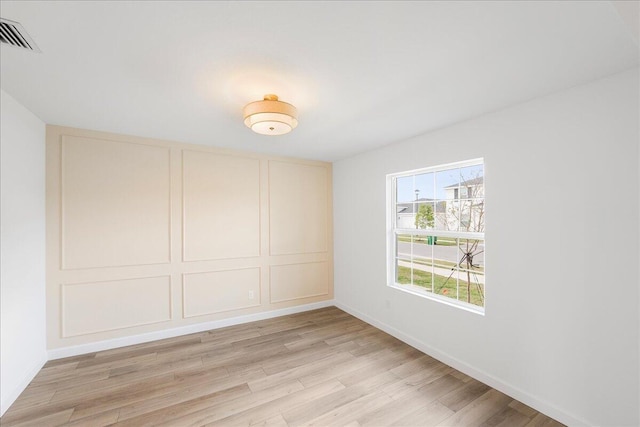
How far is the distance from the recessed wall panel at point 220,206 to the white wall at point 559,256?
256 centimetres

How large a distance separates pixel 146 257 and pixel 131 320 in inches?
29.6

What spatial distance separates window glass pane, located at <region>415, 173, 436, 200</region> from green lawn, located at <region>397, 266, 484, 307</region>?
0.90m

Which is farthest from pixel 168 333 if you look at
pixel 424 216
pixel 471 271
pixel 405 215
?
pixel 471 271

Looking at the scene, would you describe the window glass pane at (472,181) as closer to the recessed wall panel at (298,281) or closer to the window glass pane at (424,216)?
the window glass pane at (424,216)

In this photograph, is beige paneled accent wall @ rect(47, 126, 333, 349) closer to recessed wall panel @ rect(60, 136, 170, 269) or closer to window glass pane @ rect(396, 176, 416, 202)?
recessed wall panel @ rect(60, 136, 170, 269)

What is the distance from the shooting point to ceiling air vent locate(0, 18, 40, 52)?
1.35 meters

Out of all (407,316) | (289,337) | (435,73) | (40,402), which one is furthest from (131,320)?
(435,73)

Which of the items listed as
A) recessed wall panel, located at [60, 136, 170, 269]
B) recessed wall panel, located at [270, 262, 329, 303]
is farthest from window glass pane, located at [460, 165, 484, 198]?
recessed wall panel, located at [60, 136, 170, 269]

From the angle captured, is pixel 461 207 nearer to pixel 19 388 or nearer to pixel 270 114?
pixel 270 114

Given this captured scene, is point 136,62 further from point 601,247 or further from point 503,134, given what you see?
point 601,247

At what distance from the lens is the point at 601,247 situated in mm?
1822

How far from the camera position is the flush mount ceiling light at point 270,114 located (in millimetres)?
2023

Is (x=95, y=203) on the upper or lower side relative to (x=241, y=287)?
upper

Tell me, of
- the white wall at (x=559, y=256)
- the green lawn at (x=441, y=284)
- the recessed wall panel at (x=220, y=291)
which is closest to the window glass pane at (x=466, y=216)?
the white wall at (x=559, y=256)
